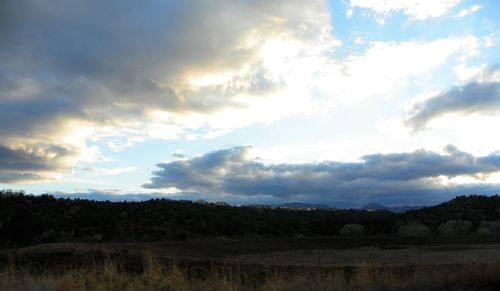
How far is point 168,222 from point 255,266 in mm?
36517

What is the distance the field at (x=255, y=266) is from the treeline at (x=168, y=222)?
13.3m

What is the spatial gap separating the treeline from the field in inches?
522

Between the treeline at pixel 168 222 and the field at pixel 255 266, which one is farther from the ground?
the treeline at pixel 168 222

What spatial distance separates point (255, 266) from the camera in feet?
90.2

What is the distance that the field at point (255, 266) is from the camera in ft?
42.1

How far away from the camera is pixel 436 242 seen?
4925 centimetres

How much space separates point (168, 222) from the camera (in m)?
62.6

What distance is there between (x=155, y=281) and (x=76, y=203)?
60.7 metres

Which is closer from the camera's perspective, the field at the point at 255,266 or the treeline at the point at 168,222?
the field at the point at 255,266

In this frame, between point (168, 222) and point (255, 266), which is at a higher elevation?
point (168, 222)

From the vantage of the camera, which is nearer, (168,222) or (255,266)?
(255,266)

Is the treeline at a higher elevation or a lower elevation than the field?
higher

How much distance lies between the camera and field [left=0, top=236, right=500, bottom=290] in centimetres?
1284

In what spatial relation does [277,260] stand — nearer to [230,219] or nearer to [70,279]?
[70,279]
